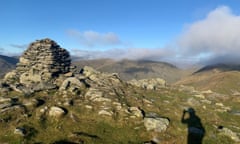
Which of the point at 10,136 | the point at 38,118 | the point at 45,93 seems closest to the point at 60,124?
the point at 38,118

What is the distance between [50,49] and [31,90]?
63.8 ft

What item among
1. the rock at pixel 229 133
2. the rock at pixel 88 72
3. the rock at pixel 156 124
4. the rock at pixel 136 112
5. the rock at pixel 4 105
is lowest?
the rock at pixel 229 133

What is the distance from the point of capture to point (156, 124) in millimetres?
47156

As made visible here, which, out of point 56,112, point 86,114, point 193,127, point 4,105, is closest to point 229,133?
point 193,127

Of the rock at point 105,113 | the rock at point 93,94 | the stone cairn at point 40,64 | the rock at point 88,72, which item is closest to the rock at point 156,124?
the rock at point 105,113

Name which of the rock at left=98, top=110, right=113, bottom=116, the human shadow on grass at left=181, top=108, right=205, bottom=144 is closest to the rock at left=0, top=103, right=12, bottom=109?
the rock at left=98, top=110, right=113, bottom=116

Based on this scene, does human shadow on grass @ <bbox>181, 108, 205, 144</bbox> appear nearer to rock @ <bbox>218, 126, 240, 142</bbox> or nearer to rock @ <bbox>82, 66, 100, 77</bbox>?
rock @ <bbox>218, 126, 240, 142</bbox>

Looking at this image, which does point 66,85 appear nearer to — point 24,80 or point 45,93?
point 45,93

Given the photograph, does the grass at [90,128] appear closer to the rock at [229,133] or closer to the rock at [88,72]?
the rock at [229,133]

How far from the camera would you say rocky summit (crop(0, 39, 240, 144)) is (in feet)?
138

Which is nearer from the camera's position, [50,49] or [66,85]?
[66,85]

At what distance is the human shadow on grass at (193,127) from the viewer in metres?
44.0

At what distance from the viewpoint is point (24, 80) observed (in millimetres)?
68812

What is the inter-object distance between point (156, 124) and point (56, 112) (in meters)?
18.9
